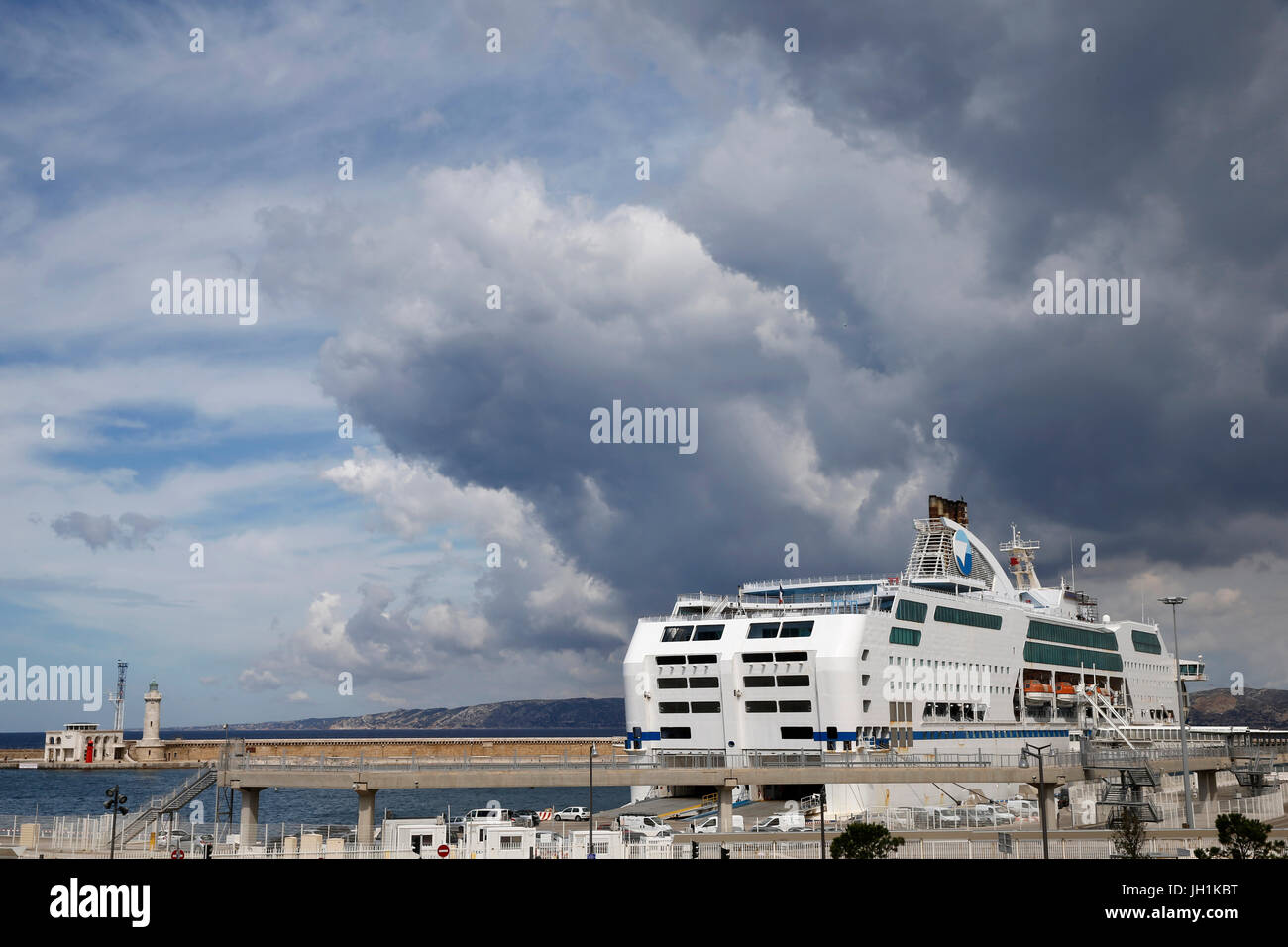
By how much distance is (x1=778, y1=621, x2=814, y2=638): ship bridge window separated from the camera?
219ft

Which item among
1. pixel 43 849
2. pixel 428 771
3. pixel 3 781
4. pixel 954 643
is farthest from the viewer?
pixel 3 781

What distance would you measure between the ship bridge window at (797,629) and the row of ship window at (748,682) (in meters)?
2.34

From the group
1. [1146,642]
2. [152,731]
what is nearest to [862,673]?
[1146,642]

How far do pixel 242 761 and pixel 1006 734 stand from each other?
50.0 meters

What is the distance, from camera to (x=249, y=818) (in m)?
52.7

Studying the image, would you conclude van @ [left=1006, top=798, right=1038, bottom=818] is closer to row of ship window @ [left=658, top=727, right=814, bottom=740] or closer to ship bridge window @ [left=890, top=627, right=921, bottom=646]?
row of ship window @ [left=658, top=727, right=814, bottom=740]

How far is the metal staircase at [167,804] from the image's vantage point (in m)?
49.1

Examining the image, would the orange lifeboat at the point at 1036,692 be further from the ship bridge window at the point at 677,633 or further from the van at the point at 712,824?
the van at the point at 712,824

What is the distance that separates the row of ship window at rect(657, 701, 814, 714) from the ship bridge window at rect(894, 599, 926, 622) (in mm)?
8305
